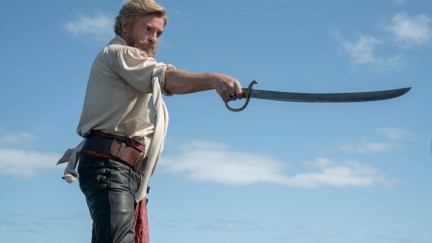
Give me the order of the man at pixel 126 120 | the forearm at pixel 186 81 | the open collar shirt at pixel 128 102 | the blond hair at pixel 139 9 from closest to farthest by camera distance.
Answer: the forearm at pixel 186 81 → the man at pixel 126 120 → the open collar shirt at pixel 128 102 → the blond hair at pixel 139 9

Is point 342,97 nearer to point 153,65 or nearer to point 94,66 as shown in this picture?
point 153,65

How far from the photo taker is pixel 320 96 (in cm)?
586

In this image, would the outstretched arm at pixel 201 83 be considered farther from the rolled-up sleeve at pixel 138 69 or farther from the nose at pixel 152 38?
the nose at pixel 152 38

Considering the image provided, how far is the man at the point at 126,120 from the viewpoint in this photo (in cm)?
626

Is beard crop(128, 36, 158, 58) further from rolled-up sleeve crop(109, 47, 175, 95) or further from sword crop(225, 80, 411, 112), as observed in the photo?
sword crop(225, 80, 411, 112)

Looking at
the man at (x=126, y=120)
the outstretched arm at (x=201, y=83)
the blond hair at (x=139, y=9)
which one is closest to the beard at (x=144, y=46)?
the man at (x=126, y=120)

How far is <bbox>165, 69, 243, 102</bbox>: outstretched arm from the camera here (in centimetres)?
596

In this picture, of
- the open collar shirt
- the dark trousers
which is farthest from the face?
the dark trousers


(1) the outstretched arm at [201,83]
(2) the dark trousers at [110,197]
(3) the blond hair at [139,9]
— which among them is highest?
(3) the blond hair at [139,9]

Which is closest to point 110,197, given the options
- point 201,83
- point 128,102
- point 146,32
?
point 128,102

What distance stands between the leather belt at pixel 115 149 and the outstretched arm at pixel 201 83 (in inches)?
20.8

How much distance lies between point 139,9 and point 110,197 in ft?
4.95

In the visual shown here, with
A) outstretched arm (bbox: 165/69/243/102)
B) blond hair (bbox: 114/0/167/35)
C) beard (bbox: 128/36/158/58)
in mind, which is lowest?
outstretched arm (bbox: 165/69/243/102)

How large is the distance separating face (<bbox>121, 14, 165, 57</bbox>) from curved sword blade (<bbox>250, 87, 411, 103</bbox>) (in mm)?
1173
